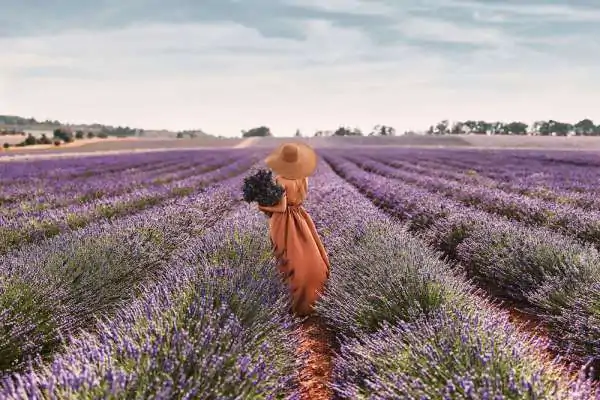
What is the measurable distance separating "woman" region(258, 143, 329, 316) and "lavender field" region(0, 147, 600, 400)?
21cm

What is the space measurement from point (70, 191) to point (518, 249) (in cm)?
973

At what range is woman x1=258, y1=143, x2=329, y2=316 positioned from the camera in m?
4.37

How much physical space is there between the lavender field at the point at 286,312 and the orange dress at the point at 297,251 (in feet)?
0.64

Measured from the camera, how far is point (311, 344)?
3.82m

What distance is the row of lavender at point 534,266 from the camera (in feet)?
11.5

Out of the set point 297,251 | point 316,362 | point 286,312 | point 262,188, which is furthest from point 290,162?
point 316,362

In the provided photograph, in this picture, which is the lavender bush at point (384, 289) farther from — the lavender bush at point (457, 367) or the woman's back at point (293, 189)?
the woman's back at point (293, 189)

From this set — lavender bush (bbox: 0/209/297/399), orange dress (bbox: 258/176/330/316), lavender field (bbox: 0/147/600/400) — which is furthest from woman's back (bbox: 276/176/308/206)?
lavender bush (bbox: 0/209/297/399)

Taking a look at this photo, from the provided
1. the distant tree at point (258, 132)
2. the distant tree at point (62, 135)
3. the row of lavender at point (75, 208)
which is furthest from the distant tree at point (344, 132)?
the row of lavender at point (75, 208)

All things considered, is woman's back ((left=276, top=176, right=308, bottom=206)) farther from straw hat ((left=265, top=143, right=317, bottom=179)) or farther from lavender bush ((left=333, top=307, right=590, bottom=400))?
lavender bush ((left=333, top=307, right=590, bottom=400))

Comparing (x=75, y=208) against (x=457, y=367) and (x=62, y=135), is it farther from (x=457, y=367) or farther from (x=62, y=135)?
(x=62, y=135)

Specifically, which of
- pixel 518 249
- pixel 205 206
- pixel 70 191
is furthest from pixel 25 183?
pixel 518 249

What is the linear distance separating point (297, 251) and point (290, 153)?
815 mm

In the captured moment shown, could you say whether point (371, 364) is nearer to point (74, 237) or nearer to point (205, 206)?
point (74, 237)
